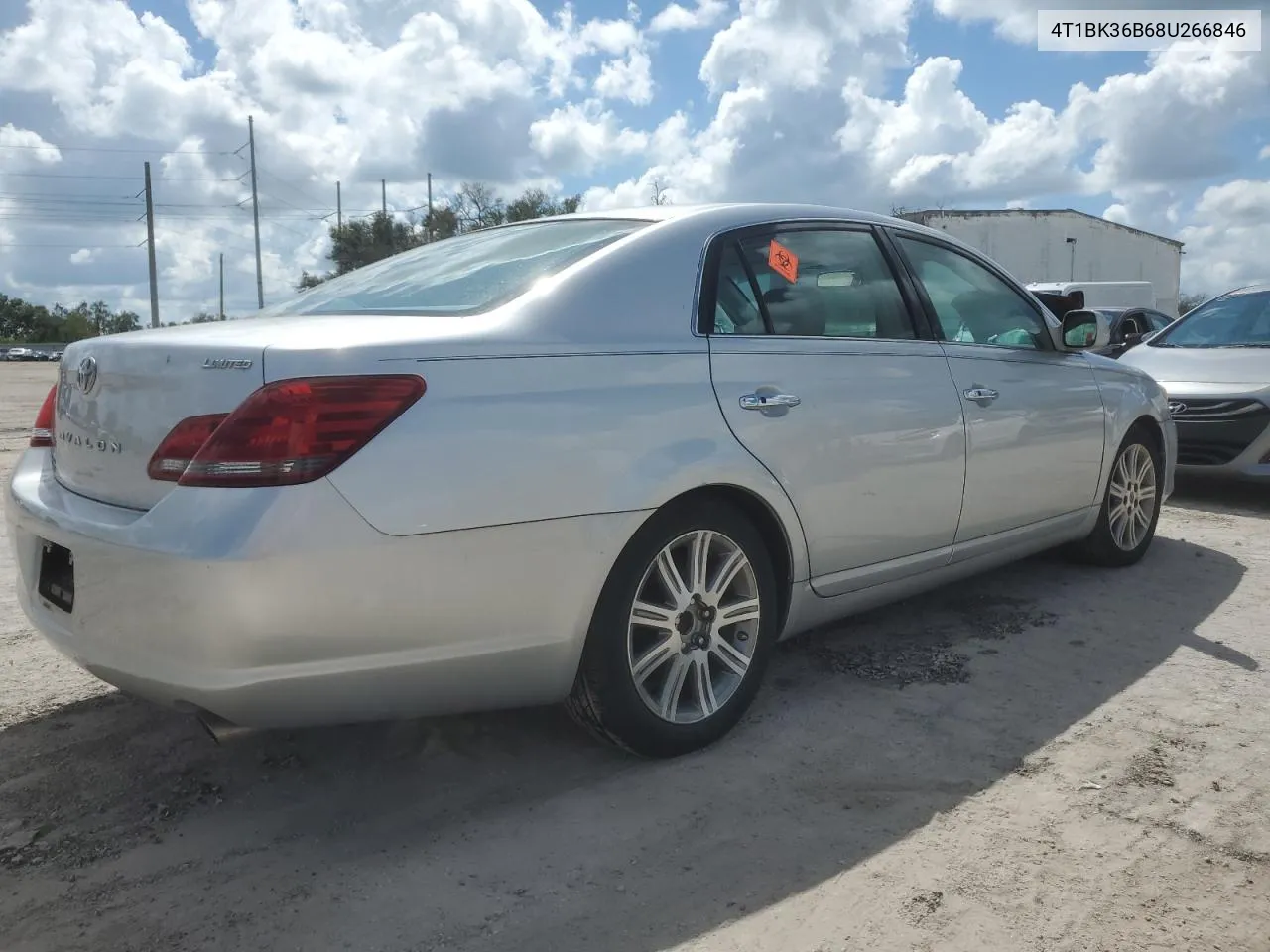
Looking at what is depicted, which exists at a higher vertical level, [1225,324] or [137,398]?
[1225,324]

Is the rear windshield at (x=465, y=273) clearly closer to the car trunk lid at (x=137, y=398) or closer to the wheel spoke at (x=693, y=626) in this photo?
the car trunk lid at (x=137, y=398)

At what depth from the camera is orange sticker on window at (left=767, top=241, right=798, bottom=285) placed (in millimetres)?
3359

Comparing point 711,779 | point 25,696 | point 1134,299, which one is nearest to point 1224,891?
point 711,779

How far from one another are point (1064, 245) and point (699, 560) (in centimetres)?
4394

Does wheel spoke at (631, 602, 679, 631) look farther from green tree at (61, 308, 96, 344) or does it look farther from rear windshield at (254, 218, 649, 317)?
green tree at (61, 308, 96, 344)

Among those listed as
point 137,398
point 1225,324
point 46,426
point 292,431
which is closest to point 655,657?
point 292,431

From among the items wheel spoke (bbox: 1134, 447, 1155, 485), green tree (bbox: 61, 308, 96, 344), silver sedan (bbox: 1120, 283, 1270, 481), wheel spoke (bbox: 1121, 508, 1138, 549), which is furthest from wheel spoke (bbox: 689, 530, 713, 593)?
green tree (bbox: 61, 308, 96, 344)

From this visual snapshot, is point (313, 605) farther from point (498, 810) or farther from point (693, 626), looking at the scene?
point (693, 626)

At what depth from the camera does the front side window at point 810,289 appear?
125 inches

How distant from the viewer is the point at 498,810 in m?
2.72

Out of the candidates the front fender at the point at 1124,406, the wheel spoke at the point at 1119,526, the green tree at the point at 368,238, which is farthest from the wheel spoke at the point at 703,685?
the green tree at the point at 368,238

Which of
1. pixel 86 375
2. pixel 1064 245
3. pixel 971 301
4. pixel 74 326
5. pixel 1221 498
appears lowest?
pixel 1221 498

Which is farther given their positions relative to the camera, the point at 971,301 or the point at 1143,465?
the point at 1143,465

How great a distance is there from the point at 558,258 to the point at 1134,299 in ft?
73.0
